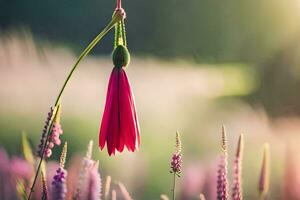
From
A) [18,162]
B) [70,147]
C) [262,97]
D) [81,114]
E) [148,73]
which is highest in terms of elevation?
[148,73]

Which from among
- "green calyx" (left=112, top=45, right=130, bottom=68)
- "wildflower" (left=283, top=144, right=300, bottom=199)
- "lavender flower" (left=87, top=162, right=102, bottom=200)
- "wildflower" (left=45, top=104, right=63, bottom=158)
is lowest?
"lavender flower" (left=87, top=162, right=102, bottom=200)

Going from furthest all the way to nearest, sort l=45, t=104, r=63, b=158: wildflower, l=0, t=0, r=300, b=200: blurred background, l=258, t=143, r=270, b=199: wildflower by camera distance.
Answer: l=0, t=0, r=300, b=200: blurred background
l=45, t=104, r=63, b=158: wildflower
l=258, t=143, r=270, b=199: wildflower

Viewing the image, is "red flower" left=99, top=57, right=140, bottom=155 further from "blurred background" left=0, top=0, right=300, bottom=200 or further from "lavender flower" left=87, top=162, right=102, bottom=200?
"blurred background" left=0, top=0, right=300, bottom=200

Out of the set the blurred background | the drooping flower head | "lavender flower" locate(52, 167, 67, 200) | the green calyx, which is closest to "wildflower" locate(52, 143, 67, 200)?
"lavender flower" locate(52, 167, 67, 200)

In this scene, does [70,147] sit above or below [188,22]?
below

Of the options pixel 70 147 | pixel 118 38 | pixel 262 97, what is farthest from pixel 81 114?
pixel 118 38

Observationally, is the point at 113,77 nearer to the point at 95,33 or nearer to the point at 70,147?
the point at 70,147

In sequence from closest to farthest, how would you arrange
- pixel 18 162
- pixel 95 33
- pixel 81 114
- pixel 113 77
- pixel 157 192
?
pixel 113 77
pixel 18 162
pixel 157 192
pixel 81 114
pixel 95 33

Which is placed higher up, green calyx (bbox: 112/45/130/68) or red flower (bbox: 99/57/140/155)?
green calyx (bbox: 112/45/130/68)
